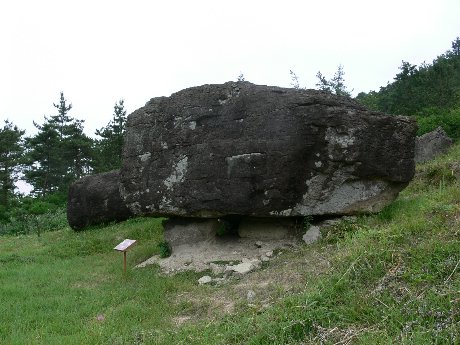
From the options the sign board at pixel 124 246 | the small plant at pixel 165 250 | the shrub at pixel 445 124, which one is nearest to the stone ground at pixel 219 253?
the small plant at pixel 165 250

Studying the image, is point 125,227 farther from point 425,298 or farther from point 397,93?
point 397,93

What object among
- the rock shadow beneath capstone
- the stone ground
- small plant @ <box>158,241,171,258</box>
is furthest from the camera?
small plant @ <box>158,241,171,258</box>

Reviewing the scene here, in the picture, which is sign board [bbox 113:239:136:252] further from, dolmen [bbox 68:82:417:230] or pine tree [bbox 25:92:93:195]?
pine tree [bbox 25:92:93:195]

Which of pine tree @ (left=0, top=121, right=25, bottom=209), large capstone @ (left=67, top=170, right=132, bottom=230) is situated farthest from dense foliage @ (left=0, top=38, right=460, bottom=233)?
large capstone @ (left=67, top=170, right=132, bottom=230)

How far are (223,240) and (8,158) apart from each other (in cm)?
2440

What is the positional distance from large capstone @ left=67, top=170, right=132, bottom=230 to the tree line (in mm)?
13820

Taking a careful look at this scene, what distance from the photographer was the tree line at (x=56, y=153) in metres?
29.3

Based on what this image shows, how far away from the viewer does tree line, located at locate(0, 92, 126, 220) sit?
96.2 feet

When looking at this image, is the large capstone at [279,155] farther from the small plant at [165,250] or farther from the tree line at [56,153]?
the tree line at [56,153]

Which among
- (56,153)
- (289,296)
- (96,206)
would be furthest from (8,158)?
(289,296)

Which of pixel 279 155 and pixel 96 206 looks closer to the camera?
pixel 279 155

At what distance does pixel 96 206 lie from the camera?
14711 millimetres

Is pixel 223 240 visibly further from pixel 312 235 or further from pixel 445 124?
pixel 445 124

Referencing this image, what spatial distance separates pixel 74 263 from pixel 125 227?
3391 mm
